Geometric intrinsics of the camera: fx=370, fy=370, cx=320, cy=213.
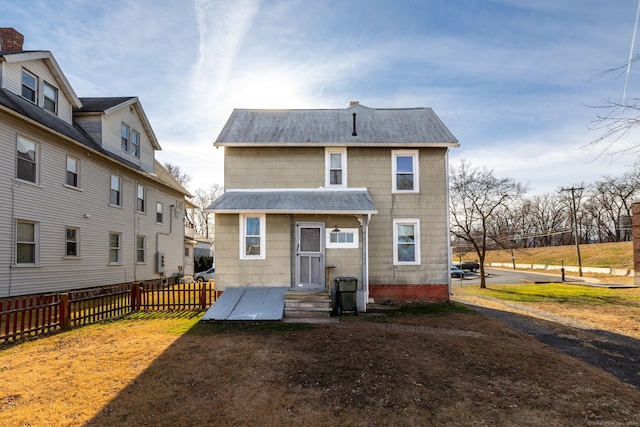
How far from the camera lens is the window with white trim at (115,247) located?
57.2 feet

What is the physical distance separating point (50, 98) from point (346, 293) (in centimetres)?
1419

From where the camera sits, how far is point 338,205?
12.4 m

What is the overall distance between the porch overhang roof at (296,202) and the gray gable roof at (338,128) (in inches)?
69.7

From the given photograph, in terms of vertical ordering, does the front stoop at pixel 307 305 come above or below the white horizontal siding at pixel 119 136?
below

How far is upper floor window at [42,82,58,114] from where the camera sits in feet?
48.1

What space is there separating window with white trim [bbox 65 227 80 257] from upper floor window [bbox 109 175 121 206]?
2644 mm

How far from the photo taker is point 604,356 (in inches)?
293

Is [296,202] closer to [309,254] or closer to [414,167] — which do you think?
[309,254]

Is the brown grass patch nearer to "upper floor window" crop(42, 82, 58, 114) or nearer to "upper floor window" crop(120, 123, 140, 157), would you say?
"upper floor window" crop(120, 123, 140, 157)

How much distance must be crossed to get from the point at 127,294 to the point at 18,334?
400 cm

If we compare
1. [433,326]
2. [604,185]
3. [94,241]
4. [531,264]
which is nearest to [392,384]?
[433,326]

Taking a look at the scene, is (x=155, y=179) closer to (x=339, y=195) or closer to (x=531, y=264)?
(x=339, y=195)

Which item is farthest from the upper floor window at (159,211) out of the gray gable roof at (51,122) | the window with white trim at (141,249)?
the gray gable roof at (51,122)

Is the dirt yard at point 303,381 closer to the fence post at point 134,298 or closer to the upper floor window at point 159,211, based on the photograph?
the fence post at point 134,298
